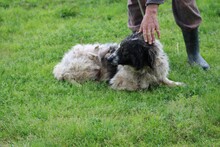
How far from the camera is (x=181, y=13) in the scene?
18.7 ft

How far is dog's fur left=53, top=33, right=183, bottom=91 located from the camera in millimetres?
5004

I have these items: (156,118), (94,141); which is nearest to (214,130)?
(156,118)

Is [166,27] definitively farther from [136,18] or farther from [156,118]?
[156,118]

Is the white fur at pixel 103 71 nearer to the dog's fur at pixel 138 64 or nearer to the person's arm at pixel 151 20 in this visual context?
the dog's fur at pixel 138 64

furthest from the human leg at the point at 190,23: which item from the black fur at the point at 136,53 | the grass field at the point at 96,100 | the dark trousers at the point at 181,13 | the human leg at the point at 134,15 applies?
the black fur at the point at 136,53

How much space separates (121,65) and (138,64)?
1.06ft

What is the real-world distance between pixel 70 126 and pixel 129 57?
1344mm

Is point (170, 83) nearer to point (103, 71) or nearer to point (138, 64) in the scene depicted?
point (138, 64)

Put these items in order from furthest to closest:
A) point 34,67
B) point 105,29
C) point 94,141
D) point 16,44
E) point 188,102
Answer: point 105,29 < point 16,44 < point 34,67 < point 188,102 < point 94,141

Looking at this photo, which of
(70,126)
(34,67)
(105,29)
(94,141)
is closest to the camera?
(94,141)

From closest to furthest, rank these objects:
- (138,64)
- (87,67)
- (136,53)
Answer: (136,53) → (138,64) → (87,67)

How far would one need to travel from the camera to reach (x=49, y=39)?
7293 mm

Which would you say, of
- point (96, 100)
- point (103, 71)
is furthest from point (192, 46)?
point (96, 100)

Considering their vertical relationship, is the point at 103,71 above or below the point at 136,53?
below
